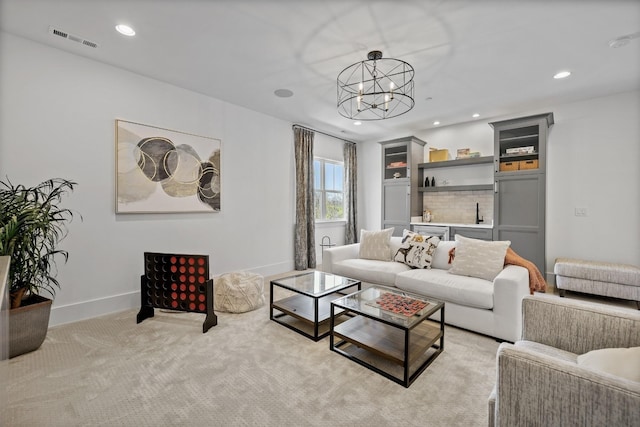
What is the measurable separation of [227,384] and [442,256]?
8.68ft

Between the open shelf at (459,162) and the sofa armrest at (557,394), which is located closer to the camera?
the sofa armrest at (557,394)

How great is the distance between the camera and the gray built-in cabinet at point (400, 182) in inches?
213

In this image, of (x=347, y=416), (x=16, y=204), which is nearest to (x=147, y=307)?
(x=16, y=204)

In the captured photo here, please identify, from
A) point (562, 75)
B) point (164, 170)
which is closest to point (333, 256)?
point (164, 170)

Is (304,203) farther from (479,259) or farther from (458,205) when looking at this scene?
(479,259)

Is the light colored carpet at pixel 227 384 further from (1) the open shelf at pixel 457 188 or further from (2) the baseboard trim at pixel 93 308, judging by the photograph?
(1) the open shelf at pixel 457 188

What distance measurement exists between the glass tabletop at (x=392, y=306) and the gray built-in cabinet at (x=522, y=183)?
290 centimetres

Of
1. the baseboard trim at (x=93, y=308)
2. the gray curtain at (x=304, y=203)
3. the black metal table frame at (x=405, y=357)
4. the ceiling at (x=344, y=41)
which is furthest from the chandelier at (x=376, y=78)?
the baseboard trim at (x=93, y=308)

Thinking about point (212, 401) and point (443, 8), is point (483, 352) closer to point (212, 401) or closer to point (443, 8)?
point (212, 401)

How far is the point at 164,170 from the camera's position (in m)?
3.50

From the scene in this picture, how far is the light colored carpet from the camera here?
5.21 ft

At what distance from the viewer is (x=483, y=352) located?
7.48ft

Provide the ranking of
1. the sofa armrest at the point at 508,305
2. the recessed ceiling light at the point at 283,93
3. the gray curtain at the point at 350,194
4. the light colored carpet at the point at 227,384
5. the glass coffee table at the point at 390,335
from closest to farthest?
the light colored carpet at the point at 227,384 → the glass coffee table at the point at 390,335 → the sofa armrest at the point at 508,305 → the recessed ceiling light at the point at 283,93 → the gray curtain at the point at 350,194

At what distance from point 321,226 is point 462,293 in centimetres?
353
